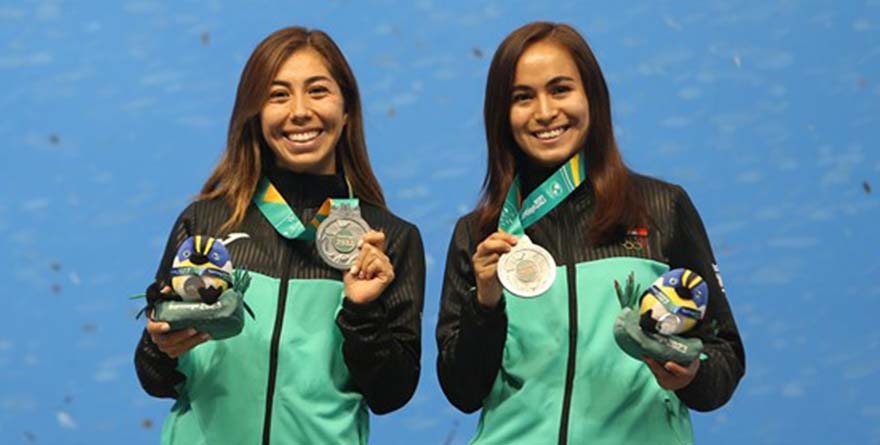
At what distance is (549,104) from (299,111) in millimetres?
374

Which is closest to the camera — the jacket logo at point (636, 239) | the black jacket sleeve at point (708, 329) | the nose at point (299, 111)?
the black jacket sleeve at point (708, 329)

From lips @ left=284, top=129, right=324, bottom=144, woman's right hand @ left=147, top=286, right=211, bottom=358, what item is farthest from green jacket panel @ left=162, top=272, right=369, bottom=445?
lips @ left=284, top=129, right=324, bottom=144

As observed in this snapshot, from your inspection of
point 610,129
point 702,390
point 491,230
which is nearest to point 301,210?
point 491,230

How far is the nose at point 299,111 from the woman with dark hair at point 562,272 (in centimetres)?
27

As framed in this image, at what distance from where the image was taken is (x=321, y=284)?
2.40 m

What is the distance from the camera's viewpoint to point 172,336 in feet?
7.30

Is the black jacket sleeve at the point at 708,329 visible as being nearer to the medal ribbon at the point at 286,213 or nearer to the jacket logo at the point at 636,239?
the jacket logo at the point at 636,239

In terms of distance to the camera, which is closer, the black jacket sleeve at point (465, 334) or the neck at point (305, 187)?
the black jacket sleeve at point (465, 334)

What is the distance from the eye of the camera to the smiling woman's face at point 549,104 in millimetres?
2393

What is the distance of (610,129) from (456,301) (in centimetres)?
34

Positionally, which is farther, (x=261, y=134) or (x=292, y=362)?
(x=261, y=134)

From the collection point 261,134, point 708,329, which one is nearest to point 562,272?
point 708,329

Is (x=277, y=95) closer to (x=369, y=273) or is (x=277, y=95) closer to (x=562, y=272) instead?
(x=369, y=273)

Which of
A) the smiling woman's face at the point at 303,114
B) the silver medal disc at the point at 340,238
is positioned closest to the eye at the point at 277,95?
the smiling woman's face at the point at 303,114
